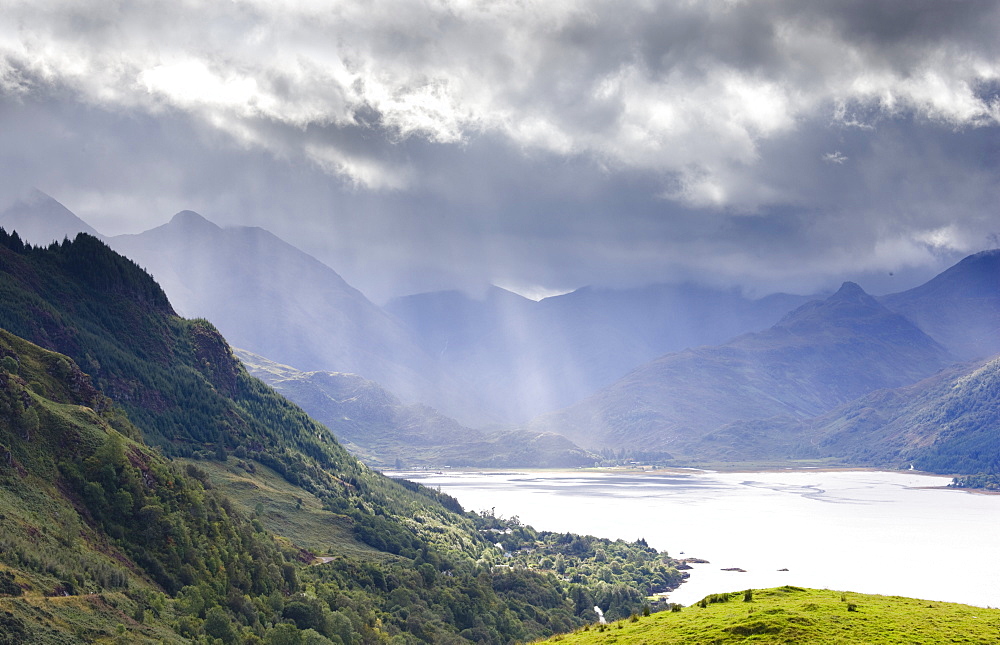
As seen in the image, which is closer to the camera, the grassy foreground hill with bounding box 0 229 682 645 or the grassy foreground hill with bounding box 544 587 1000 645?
the grassy foreground hill with bounding box 544 587 1000 645

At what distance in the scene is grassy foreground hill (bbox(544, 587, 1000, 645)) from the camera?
45219 millimetres

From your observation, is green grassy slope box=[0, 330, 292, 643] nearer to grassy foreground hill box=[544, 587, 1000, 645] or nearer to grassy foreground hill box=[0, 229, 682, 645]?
grassy foreground hill box=[0, 229, 682, 645]

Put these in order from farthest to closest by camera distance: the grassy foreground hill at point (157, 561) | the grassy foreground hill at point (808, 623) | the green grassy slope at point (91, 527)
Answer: the grassy foreground hill at point (157, 561)
the green grassy slope at point (91, 527)
the grassy foreground hill at point (808, 623)

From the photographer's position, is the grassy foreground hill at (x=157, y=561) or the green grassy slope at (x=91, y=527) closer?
the green grassy slope at (x=91, y=527)

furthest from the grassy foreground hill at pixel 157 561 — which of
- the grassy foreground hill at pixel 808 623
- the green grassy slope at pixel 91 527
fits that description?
the grassy foreground hill at pixel 808 623

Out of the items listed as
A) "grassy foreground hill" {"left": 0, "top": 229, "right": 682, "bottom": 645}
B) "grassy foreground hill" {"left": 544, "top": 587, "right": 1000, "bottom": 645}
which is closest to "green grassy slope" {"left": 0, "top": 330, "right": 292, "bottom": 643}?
"grassy foreground hill" {"left": 0, "top": 229, "right": 682, "bottom": 645}

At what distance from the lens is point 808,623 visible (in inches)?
1857

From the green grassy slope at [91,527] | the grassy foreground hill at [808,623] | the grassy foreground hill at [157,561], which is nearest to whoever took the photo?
the grassy foreground hill at [808,623]

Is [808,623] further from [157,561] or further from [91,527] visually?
[157,561]

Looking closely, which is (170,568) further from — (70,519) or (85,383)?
(85,383)

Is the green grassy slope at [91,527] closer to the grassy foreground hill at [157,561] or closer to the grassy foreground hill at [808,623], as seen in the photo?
the grassy foreground hill at [157,561]

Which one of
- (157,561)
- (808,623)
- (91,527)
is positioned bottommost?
(157,561)

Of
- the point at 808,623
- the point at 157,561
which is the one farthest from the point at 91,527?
the point at 808,623

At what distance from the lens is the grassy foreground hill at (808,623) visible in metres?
45.2
